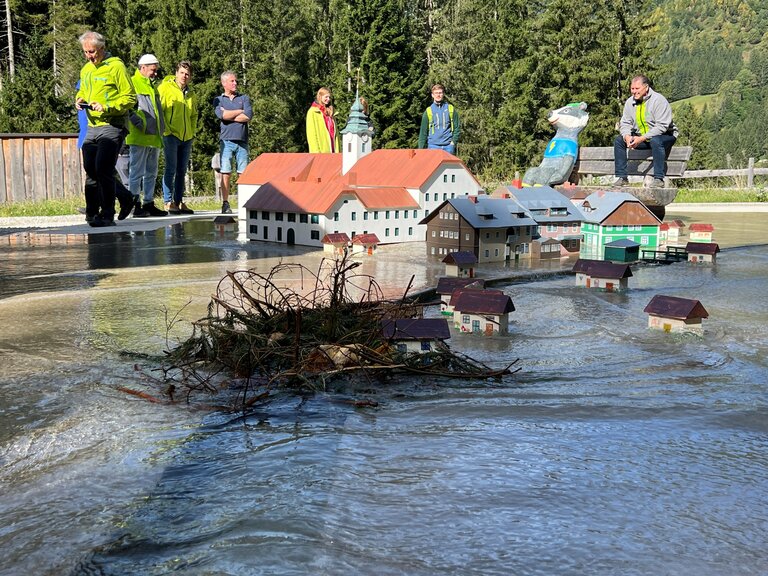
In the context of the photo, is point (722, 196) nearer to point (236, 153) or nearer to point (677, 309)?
point (236, 153)

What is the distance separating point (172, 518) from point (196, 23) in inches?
1212

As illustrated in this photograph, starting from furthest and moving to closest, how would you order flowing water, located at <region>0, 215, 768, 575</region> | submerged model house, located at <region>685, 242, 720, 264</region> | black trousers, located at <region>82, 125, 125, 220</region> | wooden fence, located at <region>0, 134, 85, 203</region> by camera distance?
wooden fence, located at <region>0, 134, 85, 203</region>, black trousers, located at <region>82, 125, 125, 220</region>, submerged model house, located at <region>685, 242, 720, 264</region>, flowing water, located at <region>0, 215, 768, 575</region>

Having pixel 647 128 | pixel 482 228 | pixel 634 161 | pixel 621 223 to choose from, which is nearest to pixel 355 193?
pixel 482 228

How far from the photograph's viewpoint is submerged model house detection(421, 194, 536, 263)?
838cm

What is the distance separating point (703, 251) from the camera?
28.0 ft

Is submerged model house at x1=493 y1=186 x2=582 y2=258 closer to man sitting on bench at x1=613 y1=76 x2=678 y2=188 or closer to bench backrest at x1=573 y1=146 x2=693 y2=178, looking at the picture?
man sitting on bench at x1=613 y1=76 x2=678 y2=188

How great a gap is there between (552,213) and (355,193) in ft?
7.90

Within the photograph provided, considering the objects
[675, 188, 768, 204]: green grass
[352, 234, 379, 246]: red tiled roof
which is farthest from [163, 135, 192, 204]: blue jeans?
[675, 188, 768, 204]: green grass

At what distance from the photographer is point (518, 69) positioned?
128 feet

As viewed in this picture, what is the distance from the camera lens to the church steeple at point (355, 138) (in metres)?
11.8

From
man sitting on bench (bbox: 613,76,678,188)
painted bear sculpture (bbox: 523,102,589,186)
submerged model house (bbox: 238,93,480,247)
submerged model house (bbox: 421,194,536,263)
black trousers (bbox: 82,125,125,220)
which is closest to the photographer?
submerged model house (bbox: 421,194,536,263)

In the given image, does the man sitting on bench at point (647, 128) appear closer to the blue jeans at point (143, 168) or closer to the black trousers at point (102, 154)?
the black trousers at point (102, 154)

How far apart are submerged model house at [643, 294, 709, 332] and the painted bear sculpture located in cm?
747

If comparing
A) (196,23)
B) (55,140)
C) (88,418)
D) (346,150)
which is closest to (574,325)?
(88,418)
